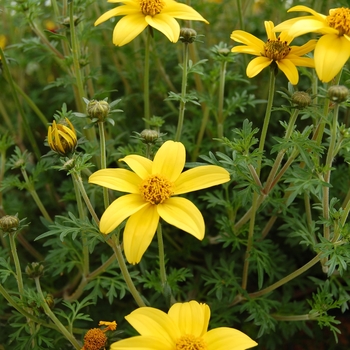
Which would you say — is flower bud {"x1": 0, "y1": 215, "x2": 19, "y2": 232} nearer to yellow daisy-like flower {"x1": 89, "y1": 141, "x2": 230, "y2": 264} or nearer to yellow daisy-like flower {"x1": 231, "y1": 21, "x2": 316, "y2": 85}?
yellow daisy-like flower {"x1": 89, "y1": 141, "x2": 230, "y2": 264}

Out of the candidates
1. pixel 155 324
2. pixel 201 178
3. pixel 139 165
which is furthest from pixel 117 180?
pixel 155 324

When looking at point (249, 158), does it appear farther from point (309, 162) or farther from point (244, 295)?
point (244, 295)

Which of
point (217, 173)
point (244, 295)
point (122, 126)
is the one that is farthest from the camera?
point (122, 126)

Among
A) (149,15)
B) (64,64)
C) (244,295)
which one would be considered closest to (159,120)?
(149,15)

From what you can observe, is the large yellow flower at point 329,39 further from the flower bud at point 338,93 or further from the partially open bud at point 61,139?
the partially open bud at point 61,139

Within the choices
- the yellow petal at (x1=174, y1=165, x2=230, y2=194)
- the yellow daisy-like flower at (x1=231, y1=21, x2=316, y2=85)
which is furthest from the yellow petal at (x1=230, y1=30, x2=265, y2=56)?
the yellow petal at (x1=174, y1=165, x2=230, y2=194)

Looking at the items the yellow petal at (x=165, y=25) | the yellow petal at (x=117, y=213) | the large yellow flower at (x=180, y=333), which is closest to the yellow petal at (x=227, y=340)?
the large yellow flower at (x=180, y=333)
